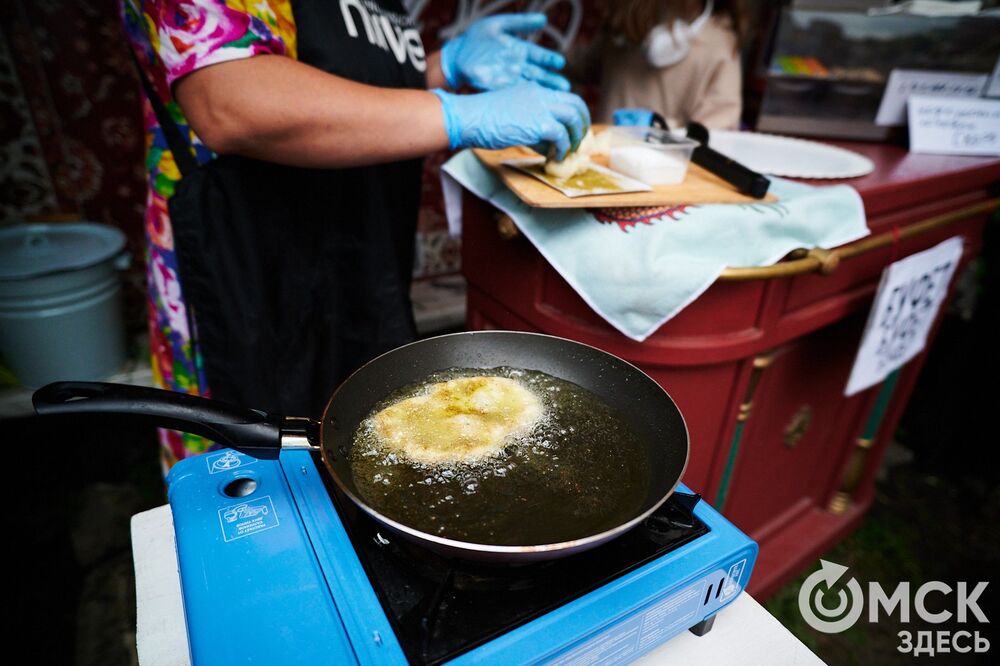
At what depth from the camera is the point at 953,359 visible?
2.73m

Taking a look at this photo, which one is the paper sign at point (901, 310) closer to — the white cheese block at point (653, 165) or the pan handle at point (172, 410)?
the white cheese block at point (653, 165)

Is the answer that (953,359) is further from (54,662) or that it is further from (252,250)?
(54,662)

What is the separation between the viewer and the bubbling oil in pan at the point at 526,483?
71cm

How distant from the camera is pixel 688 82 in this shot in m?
2.45

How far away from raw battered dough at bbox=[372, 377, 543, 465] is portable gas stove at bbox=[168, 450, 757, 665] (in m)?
0.12

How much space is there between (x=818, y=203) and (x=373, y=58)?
1124 mm

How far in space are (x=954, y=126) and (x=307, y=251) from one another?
211 centimetres

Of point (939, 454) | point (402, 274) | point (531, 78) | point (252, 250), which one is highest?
point (531, 78)

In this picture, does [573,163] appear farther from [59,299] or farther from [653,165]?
[59,299]

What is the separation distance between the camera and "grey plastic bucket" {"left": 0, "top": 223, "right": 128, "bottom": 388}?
2.02 meters

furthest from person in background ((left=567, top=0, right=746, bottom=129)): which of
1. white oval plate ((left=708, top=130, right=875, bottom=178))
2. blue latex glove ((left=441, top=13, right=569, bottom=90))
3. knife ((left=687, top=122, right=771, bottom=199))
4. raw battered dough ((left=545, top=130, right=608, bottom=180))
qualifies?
raw battered dough ((left=545, top=130, right=608, bottom=180))

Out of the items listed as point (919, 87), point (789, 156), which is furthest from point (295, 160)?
point (919, 87)

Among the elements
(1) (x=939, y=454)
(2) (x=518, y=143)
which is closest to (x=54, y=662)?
(2) (x=518, y=143)

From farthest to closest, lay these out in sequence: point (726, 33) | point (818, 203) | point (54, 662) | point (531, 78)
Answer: point (726, 33) → point (54, 662) → point (531, 78) → point (818, 203)
